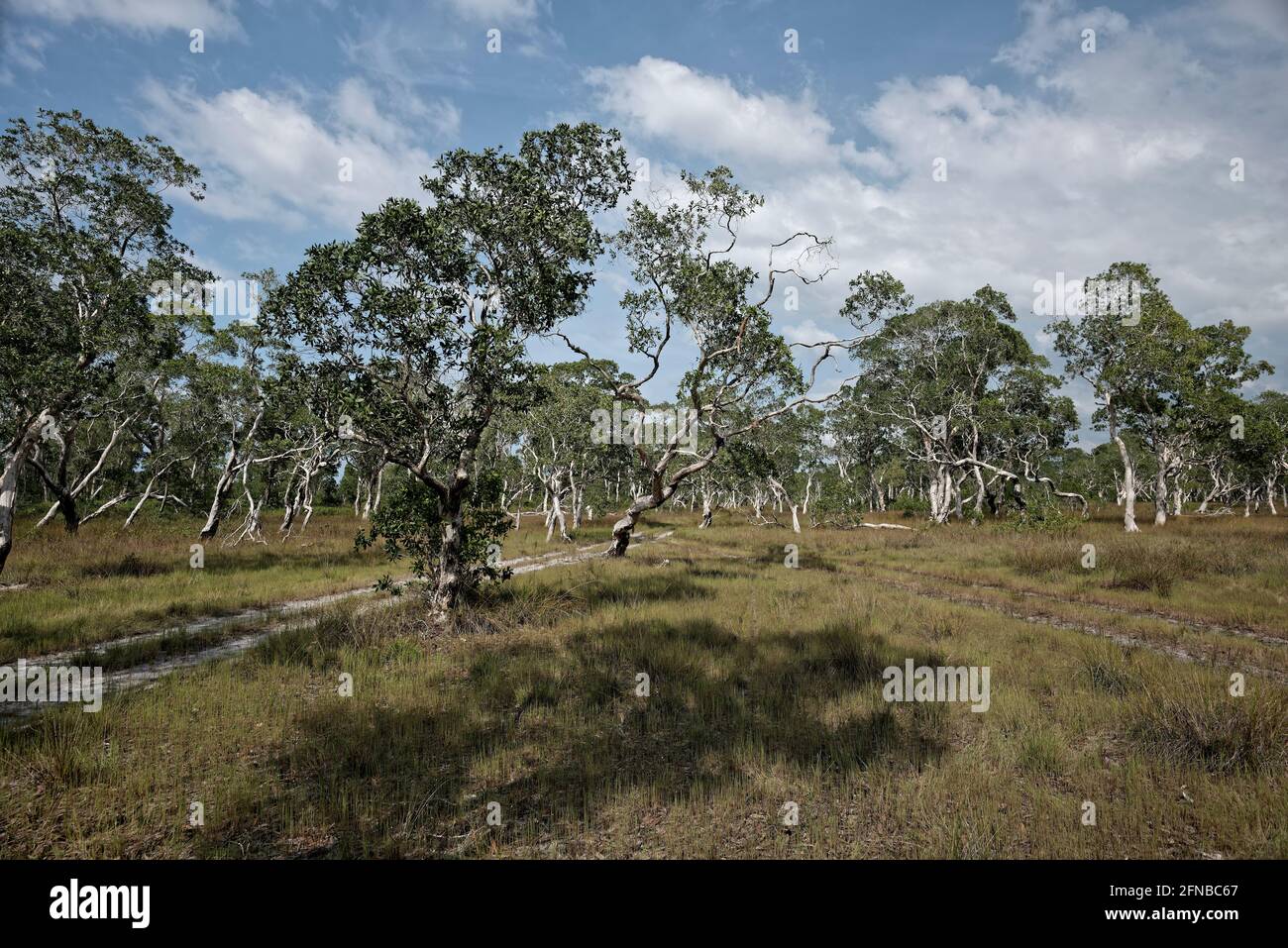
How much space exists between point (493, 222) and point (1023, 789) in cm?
1322

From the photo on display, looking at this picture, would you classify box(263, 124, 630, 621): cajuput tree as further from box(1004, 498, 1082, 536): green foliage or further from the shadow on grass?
box(1004, 498, 1082, 536): green foliage

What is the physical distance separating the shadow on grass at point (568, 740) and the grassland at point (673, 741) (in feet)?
0.12

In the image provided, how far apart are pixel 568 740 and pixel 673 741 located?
4.47ft

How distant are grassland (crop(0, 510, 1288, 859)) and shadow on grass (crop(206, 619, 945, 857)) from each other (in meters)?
0.04

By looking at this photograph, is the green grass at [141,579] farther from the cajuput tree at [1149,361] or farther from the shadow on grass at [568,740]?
the cajuput tree at [1149,361]

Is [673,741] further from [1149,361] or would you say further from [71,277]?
[1149,361]

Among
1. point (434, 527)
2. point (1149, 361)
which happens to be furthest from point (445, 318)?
point (1149, 361)

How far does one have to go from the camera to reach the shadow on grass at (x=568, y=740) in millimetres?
5066

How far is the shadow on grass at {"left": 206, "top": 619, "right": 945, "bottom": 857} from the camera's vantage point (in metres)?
5.07

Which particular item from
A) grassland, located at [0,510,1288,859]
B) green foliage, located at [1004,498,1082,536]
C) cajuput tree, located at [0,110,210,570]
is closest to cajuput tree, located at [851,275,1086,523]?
green foliage, located at [1004,498,1082,536]

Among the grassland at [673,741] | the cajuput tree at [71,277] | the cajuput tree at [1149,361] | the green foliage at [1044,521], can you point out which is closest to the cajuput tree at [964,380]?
the cajuput tree at [1149,361]

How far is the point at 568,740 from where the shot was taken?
683 centimetres
